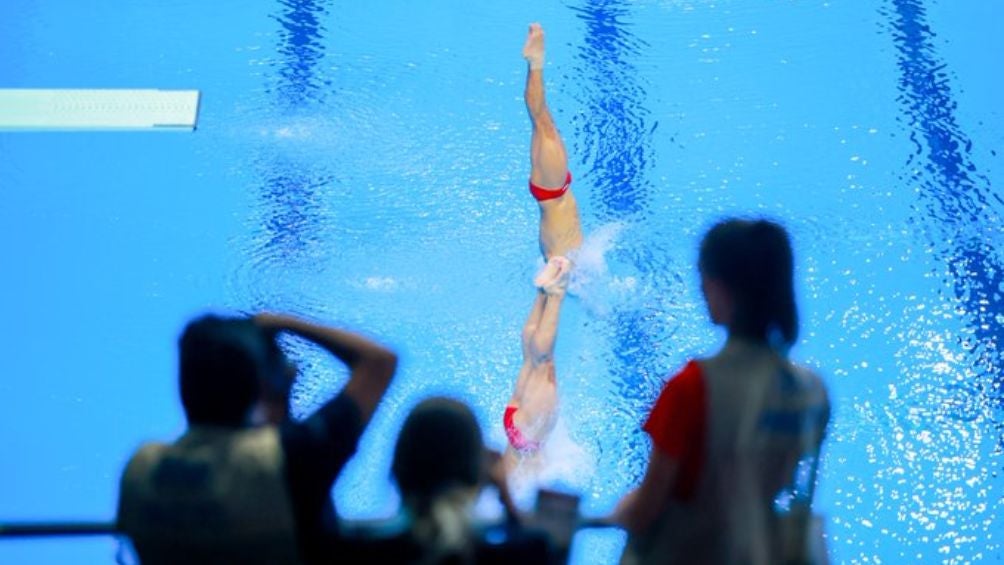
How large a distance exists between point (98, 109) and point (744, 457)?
3760mm

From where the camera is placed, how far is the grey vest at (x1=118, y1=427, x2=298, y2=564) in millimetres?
1270

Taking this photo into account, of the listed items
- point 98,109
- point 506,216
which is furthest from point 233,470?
point 98,109

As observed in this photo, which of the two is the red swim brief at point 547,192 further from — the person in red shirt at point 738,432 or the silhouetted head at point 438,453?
the silhouetted head at point 438,453

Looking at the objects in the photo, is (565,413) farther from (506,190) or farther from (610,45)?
(610,45)

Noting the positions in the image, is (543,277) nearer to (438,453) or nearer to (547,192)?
(547,192)

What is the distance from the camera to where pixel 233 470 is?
4.22 feet

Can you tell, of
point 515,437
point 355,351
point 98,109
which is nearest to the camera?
point 355,351

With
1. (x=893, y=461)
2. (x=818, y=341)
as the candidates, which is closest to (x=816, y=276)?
(x=818, y=341)

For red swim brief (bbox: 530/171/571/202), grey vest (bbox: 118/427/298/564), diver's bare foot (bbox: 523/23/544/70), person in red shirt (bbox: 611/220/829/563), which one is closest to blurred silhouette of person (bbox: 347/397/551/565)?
grey vest (bbox: 118/427/298/564)

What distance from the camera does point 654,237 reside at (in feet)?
12.8

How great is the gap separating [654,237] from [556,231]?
0.69 metres

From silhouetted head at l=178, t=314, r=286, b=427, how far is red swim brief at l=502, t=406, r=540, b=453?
175 centimetres

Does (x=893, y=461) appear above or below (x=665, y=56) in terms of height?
below

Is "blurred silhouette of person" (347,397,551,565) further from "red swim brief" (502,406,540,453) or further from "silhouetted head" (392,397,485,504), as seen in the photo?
"red swim brief" (502,406,540,453)
